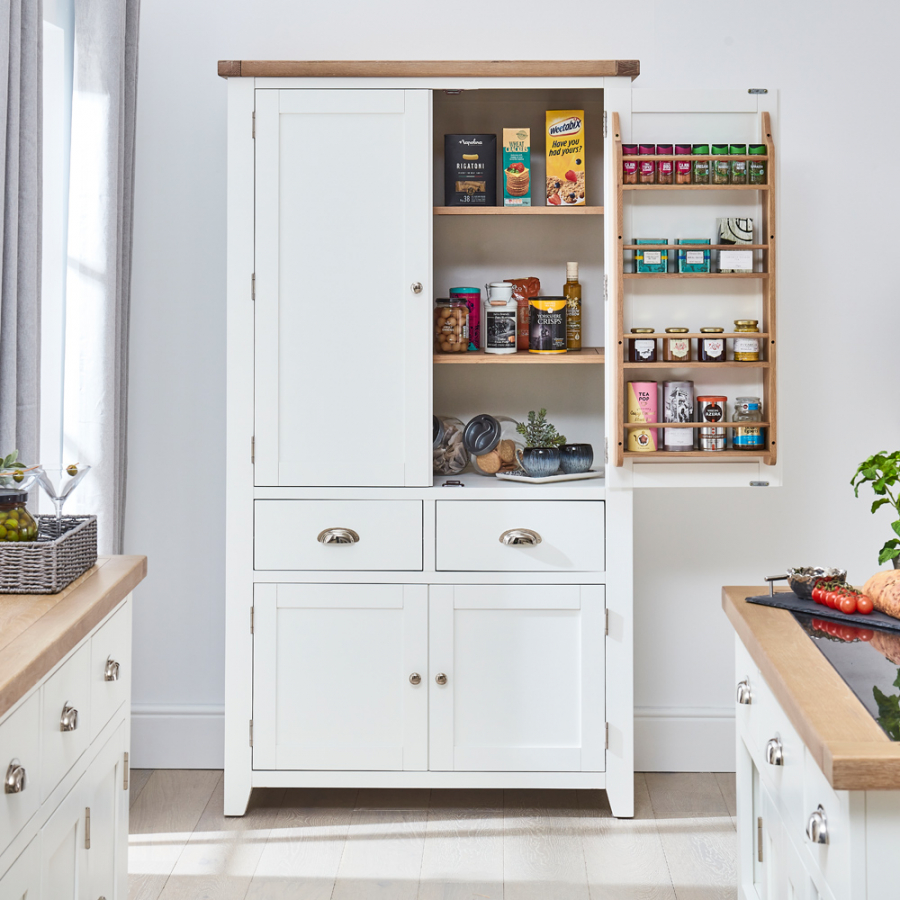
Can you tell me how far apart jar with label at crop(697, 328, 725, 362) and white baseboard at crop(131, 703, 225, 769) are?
1.84 meters

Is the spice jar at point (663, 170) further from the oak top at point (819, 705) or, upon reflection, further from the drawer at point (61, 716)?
the drawer at point (61, 716)

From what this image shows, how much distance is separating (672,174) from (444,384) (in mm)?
945

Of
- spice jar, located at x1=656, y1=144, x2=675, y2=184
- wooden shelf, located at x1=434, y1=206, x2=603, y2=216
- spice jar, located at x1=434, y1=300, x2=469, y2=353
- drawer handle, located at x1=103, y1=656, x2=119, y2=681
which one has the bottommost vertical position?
drawer handle, located at x1=103, y1=656, x2=119, y2=681

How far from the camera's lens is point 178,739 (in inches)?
115

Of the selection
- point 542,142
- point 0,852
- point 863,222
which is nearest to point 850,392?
point 863,222

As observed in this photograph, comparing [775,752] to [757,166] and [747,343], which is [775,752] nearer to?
[747,343]

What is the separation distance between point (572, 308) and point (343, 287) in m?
0.66

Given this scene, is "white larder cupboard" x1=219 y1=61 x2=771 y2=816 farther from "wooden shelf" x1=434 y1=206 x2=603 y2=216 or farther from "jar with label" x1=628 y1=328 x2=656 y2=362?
"jar with label" x1=628 y1=328 x2=656 y2=362

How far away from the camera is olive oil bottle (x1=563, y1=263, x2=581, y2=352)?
2.61m

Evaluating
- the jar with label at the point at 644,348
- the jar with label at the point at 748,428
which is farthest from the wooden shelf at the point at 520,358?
the jar with label at the point at 748,428

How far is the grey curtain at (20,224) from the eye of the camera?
6.32ft

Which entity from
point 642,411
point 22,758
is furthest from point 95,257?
point 22,758

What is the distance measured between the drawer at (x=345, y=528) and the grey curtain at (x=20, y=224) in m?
0.66

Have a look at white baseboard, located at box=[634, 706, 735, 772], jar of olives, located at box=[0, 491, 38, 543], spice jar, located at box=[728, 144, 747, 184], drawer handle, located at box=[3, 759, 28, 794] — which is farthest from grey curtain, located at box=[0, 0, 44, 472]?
white baseboard, located at box=[634, 706, 735, 772]
